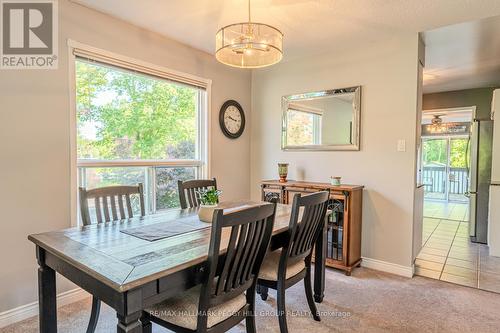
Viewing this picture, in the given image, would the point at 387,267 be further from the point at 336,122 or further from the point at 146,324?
the point at 146,324

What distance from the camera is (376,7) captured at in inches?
94.5

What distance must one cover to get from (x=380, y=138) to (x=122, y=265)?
2815 millimetres

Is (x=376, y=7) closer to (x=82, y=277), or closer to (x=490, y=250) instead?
(x=82, y=277)

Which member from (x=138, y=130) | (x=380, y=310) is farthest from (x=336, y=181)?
(x=138, y=130)

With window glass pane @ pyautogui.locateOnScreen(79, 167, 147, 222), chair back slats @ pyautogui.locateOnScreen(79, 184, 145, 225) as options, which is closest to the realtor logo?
window glass pane @ pyautogui.locateOnScreen(79, 167, 147, 222)

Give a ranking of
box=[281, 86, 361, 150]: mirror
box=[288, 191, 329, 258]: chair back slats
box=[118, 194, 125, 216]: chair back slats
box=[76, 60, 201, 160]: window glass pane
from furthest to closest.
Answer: box=[281, 86, 361, 150]: mirror
box=[76, 60, 201, 160]: window glass pane
box=[118, 194, 125, 216]: chair back slats
box=[288, 191, 329, 258]: chair back slats

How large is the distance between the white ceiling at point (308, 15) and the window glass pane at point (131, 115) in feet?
1.74

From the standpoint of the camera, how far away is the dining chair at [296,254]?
6.12 feet

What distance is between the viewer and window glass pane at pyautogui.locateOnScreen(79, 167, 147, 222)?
8.52 ft

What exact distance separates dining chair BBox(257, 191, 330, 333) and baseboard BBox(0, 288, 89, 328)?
162 cm

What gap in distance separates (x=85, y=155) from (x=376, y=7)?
2.76 meters

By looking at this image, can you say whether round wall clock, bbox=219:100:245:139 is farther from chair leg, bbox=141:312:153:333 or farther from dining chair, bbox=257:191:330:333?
chair leg, bbox=141:312:153:333

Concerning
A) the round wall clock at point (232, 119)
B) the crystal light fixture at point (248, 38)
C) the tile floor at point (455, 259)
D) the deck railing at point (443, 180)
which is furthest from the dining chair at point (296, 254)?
the deck railing at point (443, 180)

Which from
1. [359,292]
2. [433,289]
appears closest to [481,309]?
[433,289]
